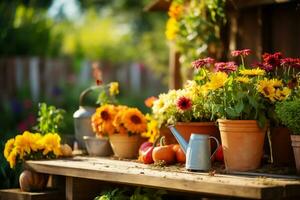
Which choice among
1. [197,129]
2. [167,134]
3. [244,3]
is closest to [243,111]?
[197,129]

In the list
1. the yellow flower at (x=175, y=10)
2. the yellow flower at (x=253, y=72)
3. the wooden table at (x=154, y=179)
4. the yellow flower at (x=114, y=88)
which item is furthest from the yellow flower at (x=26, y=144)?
the yellow flower at (x=175, y=10)

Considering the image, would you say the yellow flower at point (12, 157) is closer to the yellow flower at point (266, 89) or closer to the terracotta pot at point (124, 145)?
the terracotta pot at point (124, 145)

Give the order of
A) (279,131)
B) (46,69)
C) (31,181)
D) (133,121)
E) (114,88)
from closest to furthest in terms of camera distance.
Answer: (279,131) < (31,181) < (133,121) < (114,88) < (46,69)

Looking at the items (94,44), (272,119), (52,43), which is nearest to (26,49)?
(52,43)

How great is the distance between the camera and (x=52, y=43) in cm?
1304

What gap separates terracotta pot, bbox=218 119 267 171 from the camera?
4.13 metres

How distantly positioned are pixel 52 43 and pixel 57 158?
7.97 meters

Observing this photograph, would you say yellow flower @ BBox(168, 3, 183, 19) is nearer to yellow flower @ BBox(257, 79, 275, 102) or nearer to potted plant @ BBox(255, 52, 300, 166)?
potted plant @ BBox(255, 52, 300, 166)

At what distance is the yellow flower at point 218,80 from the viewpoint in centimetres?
417

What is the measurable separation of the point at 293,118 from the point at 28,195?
197 centimetres

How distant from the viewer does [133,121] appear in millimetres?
5211

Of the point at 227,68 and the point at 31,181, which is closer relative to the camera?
the point at 227,68

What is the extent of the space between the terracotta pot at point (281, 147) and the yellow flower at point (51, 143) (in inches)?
67.3

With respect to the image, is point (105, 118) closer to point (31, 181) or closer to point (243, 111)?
point (31, 181)
